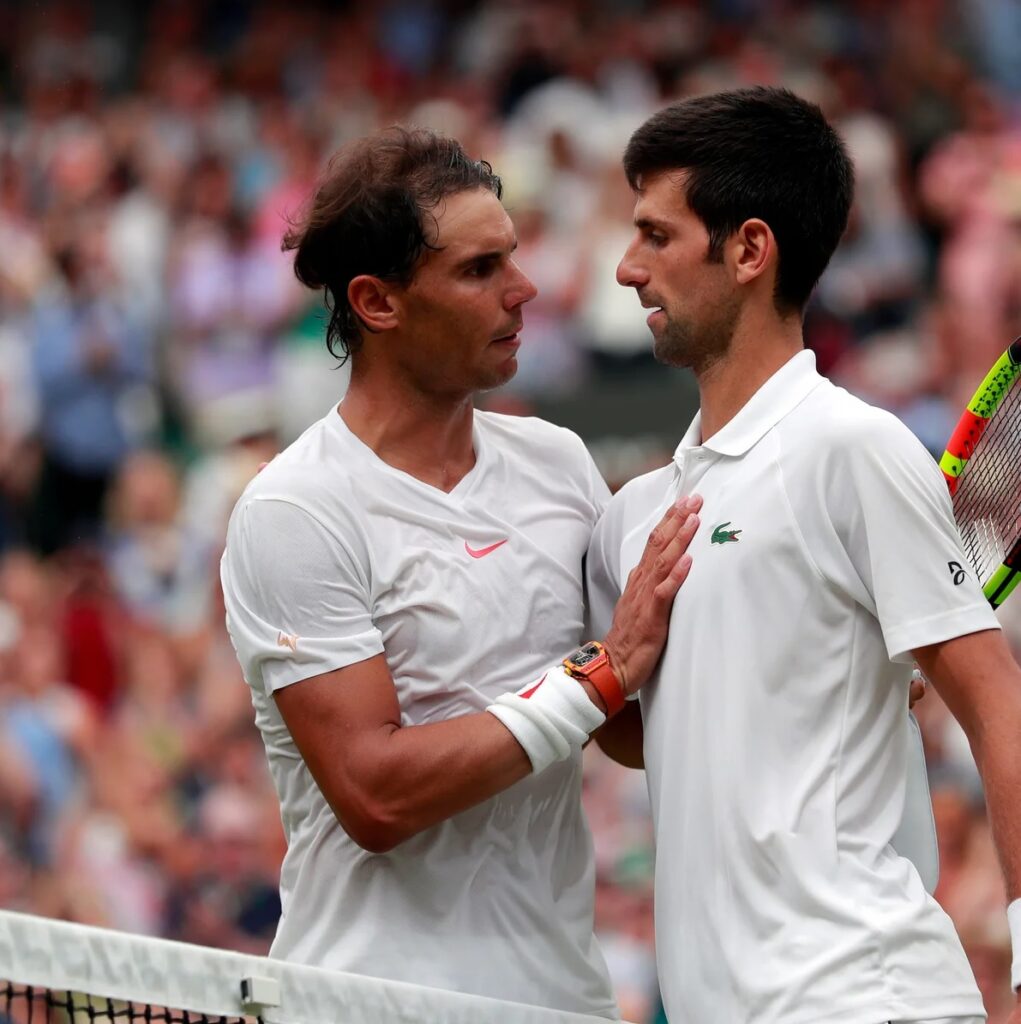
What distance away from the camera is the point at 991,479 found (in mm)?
3838

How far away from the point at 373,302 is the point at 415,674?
28.1 inches

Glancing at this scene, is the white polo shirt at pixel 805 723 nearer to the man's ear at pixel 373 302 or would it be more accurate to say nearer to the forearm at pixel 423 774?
the forearm at pixel 423 774

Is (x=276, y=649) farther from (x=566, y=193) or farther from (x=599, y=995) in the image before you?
(x=566, y=193)

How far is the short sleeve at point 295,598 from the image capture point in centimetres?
355

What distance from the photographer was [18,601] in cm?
1012

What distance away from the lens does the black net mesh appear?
320 centimetres

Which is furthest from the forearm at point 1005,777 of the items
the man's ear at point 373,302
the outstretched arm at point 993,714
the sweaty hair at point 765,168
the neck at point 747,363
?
the man's ear at point 373,302

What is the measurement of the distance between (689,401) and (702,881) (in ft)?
19.9

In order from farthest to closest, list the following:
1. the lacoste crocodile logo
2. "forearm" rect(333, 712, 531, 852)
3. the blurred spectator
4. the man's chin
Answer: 1. the blurred spectator
2. the man's chin
3. "forearm" rect(333, 712, 531, 852)
4. the lacoste crocodile logo

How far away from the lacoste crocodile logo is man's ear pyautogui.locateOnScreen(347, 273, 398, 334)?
0.80 metres

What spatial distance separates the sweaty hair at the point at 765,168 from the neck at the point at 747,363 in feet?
0.16

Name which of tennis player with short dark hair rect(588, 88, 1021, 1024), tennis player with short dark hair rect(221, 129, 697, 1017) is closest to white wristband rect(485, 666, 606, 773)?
tennis player with short dark hair rect(221, 129, 697, 1017)

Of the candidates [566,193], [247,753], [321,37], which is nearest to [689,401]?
[566,193]

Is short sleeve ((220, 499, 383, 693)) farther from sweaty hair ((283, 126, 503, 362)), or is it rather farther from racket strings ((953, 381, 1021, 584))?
racket strings ((953, 381, 1021, 584))
